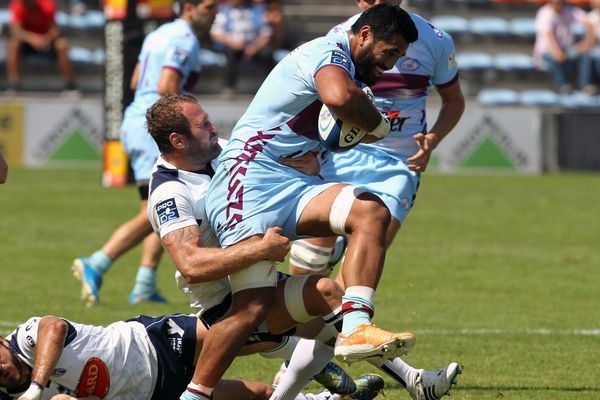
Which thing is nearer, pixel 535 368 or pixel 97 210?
pixel 535 368

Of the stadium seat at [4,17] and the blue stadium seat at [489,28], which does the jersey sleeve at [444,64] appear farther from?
the blue stadium seat at [489,28]

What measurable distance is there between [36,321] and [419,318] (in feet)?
14.2

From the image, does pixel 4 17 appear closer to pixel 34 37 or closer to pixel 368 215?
pixel 34 37

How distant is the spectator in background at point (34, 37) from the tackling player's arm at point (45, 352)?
1782 centimetres

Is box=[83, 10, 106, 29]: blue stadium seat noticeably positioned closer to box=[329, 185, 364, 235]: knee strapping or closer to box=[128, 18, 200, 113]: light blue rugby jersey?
box=[128, 18, 200, 113]: light blue rugby jersey

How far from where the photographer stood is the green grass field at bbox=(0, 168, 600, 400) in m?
7.92

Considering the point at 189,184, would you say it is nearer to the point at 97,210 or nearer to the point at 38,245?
the point at 38,245

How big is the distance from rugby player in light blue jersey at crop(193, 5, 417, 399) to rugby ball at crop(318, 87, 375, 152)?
0.08 meters

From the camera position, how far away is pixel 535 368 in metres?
7.75

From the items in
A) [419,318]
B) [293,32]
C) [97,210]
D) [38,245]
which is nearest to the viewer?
[419,318]

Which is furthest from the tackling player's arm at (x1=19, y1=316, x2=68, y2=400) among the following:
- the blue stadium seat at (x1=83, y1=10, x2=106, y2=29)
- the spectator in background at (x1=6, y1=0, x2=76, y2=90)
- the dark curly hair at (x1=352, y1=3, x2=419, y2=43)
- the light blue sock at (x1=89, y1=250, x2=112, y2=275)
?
the blue stadium seat at (x1=83, y1=10, x2=106, y2=29)

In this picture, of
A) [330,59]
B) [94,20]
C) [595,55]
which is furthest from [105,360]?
[595,55]

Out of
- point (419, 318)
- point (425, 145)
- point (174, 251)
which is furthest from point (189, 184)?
point (419, 318)

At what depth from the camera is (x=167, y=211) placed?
20.5 ft
